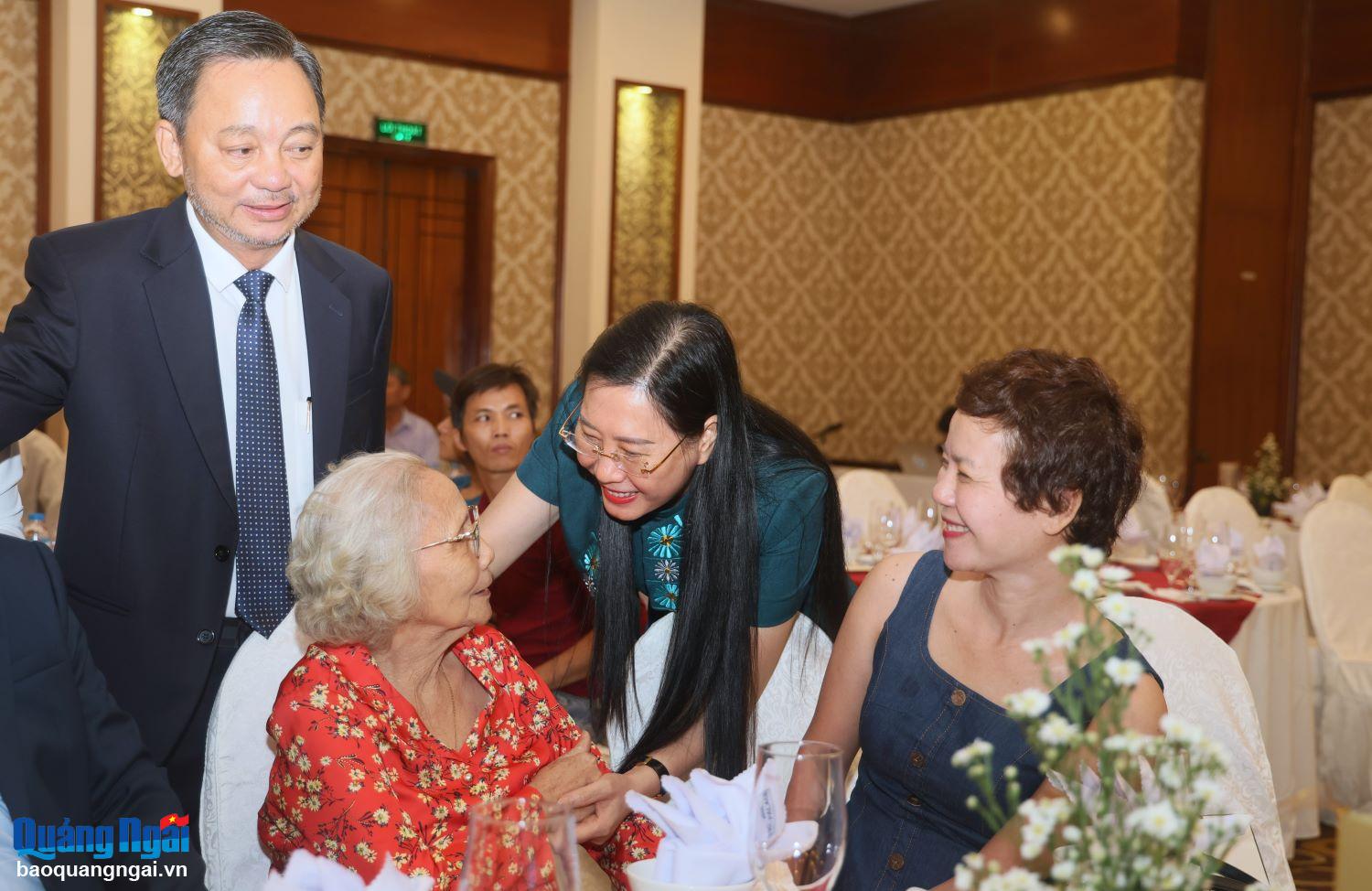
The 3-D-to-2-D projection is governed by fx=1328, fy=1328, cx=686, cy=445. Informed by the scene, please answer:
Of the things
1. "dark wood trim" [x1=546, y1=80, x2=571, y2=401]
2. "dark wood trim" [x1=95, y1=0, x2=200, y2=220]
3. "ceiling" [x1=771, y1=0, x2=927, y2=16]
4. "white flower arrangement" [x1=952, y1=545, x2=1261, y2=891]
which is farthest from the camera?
"ceiling" [x1=771, y1=0, x2=927, y2=16]

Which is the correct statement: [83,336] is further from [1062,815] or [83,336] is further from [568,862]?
[1062,815]

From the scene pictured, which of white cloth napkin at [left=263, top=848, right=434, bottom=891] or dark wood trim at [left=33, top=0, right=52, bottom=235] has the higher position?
dark wood trim at [left=33, top=0, right=52, bottom=235]

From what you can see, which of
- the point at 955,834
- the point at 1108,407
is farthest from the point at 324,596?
the point at 1108,407

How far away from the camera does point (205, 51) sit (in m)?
1.97

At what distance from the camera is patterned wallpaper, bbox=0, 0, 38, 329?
6.96 meters

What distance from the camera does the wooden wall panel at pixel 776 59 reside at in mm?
9641

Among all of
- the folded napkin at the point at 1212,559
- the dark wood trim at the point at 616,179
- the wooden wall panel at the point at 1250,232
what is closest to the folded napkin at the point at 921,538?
the folded napkin at the point at 1212,559

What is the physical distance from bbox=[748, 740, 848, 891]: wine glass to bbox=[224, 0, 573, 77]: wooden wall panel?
7.26 meters

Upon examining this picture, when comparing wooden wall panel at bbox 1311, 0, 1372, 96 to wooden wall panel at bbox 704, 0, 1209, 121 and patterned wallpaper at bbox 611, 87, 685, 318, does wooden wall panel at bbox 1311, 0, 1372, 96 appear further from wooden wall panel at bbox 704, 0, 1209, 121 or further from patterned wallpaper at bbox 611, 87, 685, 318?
patterned wallpaper at bbox 611, 87, 685, 318

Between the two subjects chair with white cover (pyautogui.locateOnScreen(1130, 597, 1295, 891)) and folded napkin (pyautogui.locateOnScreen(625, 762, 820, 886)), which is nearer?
folded napkin (pyautogui.locateOnScreen(625, 762, 820, 886))

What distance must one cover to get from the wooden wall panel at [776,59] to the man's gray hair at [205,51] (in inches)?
310

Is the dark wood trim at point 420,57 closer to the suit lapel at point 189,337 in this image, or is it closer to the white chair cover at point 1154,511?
the white chair cover at point 1154,511

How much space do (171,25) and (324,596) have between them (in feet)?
19.6

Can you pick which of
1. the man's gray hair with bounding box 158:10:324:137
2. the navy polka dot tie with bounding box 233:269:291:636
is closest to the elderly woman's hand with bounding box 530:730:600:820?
the navy polka dot tie with bounding box 233:269:291:636
